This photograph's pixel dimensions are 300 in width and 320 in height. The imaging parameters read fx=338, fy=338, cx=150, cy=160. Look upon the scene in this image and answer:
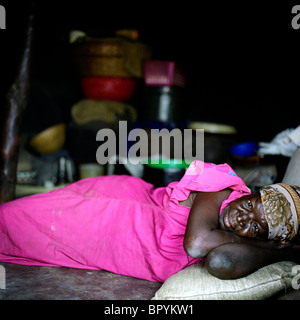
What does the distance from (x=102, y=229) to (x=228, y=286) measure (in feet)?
2.79

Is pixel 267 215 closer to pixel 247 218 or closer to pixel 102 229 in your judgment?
pixel 247 218

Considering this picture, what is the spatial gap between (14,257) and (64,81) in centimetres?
411

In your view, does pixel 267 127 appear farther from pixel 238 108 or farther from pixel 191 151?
pixel 191 151

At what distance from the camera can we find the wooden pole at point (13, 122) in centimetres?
327

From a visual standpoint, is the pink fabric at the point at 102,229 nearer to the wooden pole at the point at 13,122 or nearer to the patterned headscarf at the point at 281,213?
the patterned headscarf at the point at 281,213

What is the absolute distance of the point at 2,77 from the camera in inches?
184

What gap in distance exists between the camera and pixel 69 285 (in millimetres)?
1944

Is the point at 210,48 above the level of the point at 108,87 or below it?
above

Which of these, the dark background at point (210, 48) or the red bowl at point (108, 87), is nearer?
the dark background at point (210, 48)

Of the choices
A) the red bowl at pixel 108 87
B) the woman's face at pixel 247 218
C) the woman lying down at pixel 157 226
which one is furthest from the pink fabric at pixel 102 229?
the red bowl at pixel 108 87

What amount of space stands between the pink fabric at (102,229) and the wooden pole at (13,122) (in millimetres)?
1209

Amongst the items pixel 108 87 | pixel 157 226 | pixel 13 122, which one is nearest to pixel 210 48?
pixel 108 87

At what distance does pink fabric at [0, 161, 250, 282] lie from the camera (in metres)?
2.00
